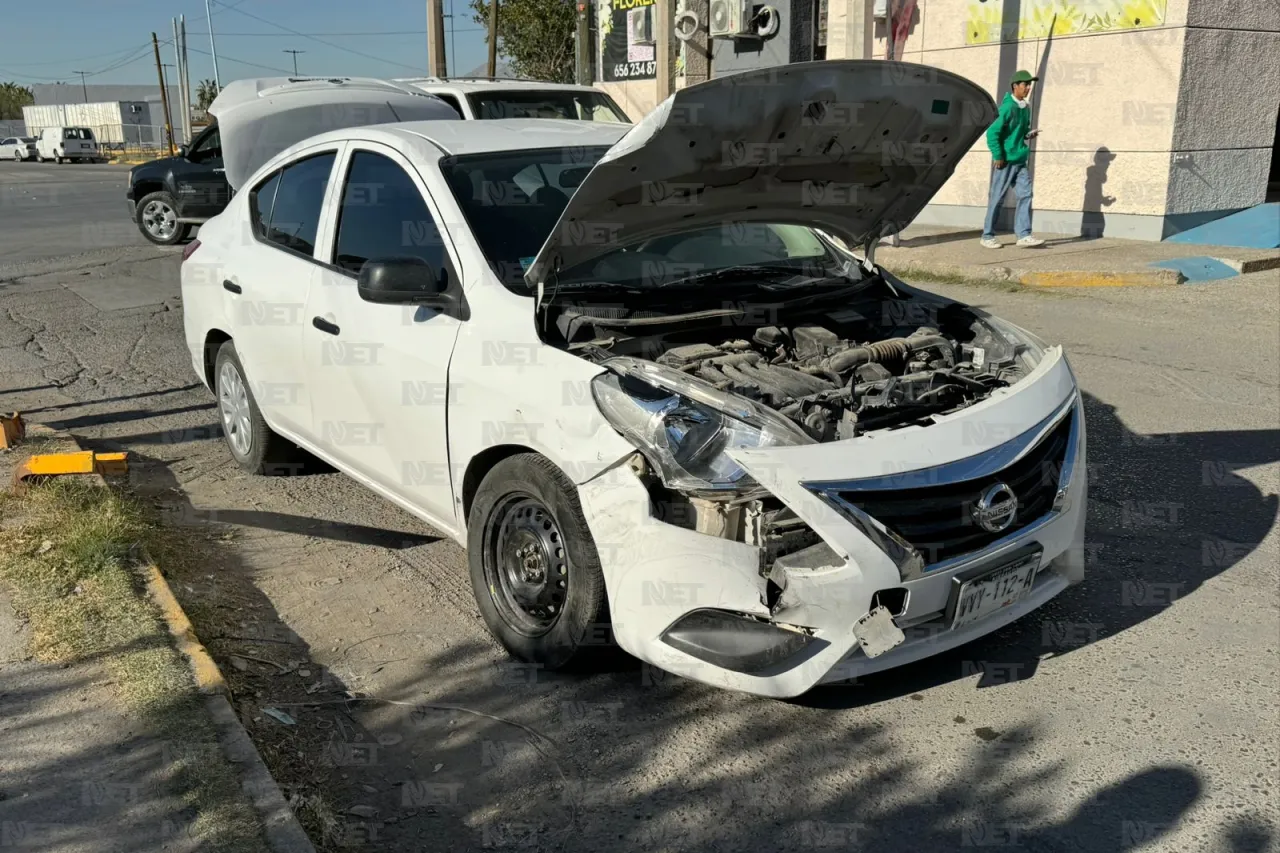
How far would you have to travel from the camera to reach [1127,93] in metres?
12.7

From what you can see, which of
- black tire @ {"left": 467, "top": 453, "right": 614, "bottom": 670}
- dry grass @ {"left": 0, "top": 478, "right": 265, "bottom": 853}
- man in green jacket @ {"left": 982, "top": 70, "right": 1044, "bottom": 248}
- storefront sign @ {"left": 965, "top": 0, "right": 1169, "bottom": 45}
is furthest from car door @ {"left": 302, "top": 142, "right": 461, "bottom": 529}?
storefront sign @ {"left": 965, "top": 0, "right": 1169, "bottom": 45}

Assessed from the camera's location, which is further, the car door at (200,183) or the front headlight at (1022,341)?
the car door at (200,183)

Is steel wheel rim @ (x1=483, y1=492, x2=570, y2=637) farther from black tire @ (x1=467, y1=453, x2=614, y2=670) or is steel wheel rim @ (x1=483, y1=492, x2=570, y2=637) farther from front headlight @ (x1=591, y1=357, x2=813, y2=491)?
front headlight @ (x1=591, y1=357, x2=813, y2=491)

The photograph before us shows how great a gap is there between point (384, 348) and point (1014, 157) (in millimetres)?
10015

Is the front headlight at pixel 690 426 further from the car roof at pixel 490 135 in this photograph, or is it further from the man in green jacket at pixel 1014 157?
the man in green jacket at pixel 1014 157

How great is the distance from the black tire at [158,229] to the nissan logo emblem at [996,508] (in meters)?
14.5

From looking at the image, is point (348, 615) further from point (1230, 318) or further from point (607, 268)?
point (1230, 318)

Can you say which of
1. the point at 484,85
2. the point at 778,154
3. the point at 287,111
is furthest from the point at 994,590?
the point at 484,85

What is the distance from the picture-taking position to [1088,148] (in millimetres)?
13203

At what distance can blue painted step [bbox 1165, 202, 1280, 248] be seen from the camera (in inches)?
484

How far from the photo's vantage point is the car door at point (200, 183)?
15.2 meters

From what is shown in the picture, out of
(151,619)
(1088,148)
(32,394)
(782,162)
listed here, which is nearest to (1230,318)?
(1088,148)

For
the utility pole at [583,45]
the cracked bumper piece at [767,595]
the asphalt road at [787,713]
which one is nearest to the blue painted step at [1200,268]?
the asphalt road at [787,713]

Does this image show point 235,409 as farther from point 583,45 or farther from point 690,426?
point 583,45
